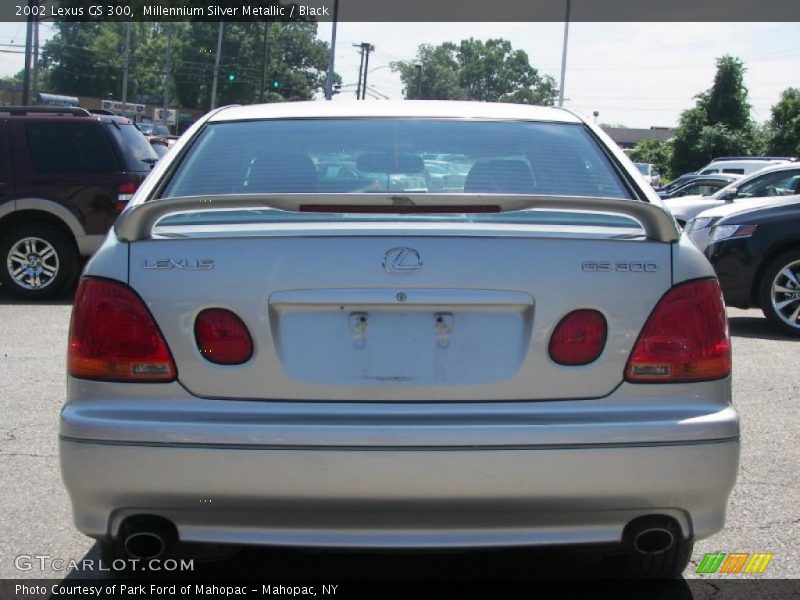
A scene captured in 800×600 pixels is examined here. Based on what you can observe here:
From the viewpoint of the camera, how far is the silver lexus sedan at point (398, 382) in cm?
301

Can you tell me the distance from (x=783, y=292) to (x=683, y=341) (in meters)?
7.17

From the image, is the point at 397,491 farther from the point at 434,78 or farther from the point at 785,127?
the point at 434,78

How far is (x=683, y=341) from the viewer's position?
125 inches

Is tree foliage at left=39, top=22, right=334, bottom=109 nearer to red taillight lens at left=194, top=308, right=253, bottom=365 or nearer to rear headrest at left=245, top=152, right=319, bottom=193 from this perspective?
rear headrest at left=245, top=152, right=319, bottom=193

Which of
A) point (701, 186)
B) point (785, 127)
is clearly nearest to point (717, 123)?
point (785, 127)

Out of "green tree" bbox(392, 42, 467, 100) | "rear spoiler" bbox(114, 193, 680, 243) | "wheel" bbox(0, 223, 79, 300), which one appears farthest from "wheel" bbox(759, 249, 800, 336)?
"green tree" bbox(392, 42, 467, 100)

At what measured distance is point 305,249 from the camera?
311 cm

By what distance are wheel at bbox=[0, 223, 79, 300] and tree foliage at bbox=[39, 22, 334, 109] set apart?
3364 inches

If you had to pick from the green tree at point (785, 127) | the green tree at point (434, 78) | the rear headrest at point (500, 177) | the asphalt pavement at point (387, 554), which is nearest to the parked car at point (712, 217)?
the asphalt pavement at point (387, 554)

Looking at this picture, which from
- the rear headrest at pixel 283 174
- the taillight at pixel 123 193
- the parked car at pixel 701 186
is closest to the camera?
the rear headrest at pixel 283 174

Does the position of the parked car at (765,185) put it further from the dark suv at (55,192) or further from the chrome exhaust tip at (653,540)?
the chrome exhaust tip at (653,540)

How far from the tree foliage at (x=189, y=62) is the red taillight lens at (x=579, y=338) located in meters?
94.3

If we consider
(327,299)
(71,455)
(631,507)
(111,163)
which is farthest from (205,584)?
(111,163)

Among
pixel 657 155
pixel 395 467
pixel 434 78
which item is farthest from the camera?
pixel 434 78
